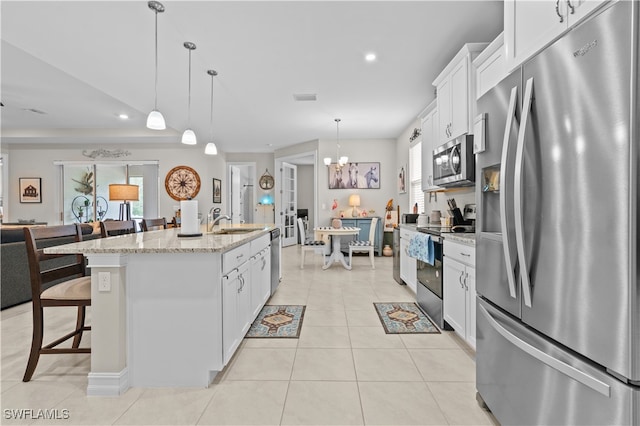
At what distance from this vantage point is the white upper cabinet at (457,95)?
2.88 meters

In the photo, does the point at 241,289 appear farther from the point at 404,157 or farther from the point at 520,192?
the point at 404,157

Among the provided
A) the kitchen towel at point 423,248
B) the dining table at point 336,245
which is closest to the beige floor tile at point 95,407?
the kitchen towel at point 423,248

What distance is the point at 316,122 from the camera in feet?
19.8

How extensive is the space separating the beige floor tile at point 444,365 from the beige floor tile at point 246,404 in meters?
0.96

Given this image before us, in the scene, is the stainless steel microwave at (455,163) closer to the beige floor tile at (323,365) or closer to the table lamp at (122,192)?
the beige floor tile at (323,365)

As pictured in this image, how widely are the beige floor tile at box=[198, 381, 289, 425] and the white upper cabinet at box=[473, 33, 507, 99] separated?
2519 millimetres

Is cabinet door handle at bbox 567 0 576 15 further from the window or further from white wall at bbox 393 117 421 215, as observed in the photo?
white wall at bbox 393 117 421 215

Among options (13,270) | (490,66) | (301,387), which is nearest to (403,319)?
(301,387)

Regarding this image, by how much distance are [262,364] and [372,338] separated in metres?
0.96

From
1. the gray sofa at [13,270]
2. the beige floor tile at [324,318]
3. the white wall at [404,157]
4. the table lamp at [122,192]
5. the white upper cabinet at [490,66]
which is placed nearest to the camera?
the white upper cabinet at [490,66]

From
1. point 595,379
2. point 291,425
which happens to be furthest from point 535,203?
point 291,425

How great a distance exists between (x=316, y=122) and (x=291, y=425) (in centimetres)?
525

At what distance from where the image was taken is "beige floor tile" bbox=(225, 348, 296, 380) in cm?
208

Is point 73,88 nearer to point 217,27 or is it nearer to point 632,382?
point 217,27
